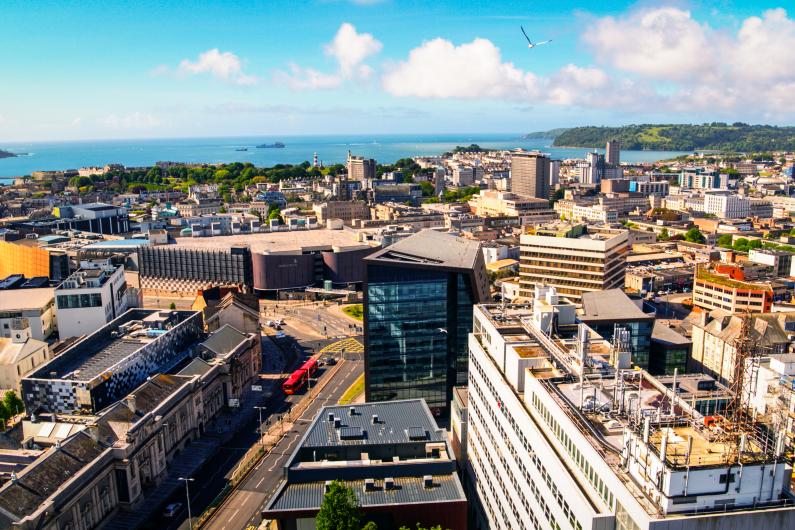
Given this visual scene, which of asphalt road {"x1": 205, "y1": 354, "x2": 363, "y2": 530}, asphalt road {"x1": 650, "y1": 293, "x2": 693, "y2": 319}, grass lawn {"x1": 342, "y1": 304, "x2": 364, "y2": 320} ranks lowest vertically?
asphalt road {"x1": 205, "y1": 354, "x2": 363, "y2": 530}

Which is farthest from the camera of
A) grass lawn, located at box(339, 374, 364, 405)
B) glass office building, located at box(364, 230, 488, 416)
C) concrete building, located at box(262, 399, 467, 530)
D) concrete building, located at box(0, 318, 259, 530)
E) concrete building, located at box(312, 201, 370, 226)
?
concrete building, located at box(312, 201, 370, 226)

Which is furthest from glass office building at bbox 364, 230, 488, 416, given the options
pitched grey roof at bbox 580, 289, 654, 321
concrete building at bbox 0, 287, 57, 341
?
concrete building at bbox 0, 287, 57, 341

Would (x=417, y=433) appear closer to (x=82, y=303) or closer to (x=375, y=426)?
(x=375, y=426)

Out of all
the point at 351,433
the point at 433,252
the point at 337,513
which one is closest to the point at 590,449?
the point at 337,513

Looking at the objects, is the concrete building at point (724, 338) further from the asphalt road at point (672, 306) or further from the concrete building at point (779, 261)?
the concrete building at point (779, 261)

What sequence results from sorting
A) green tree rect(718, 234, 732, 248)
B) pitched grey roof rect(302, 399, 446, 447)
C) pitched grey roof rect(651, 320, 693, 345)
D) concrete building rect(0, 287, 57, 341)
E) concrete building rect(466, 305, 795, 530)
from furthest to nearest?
green tree rect(718, 234, 732, 248)
concrete building rect(0, 287, 57, 341)
pitched grey roof rect(651, 320, 693, 345)
pitched grey roof rect(302, 399, 446, 447)
concrete building rect(466, 305, 795, 530)

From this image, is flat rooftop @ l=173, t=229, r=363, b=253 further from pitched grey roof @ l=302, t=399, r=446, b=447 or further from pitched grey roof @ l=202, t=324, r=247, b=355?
pitched grey roof @ l=302, t=399, r=446, b=447
